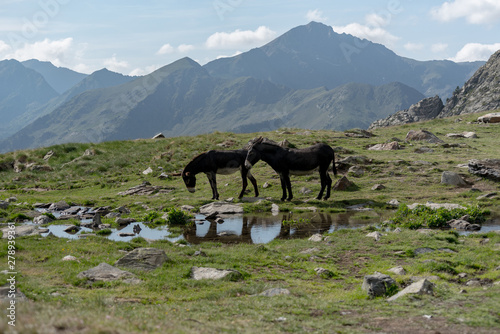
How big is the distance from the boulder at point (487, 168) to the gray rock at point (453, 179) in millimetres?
1401

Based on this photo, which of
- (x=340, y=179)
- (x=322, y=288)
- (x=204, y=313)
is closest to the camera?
(x=204, y=313)

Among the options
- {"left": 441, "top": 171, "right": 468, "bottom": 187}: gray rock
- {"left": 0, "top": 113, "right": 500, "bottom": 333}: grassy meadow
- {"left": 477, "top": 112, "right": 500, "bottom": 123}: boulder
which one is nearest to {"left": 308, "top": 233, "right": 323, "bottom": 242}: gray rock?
{"left": 0, "top": 113, "right": 500, "bottom": 333}: grassy meadow

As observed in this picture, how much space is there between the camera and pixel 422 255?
1441cm

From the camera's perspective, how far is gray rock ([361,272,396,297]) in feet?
33.7

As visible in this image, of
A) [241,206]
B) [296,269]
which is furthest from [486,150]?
[296,269]

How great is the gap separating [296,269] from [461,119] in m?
66.4

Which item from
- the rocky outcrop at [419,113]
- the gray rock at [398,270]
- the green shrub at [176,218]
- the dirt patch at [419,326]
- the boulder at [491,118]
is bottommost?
the gray rock at [398,270]

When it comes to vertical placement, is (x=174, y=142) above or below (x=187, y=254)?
above

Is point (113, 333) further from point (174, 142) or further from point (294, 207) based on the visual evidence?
point (174, 142)

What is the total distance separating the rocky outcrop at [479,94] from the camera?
153 metres

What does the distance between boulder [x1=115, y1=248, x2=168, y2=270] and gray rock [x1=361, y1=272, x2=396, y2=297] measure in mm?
6393

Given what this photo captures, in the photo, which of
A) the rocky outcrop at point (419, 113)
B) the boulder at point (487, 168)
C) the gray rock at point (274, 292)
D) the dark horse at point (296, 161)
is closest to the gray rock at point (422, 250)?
the gray rock at point (274, 292)

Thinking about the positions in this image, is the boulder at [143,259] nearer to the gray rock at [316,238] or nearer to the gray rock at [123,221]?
the gray rock at [316,238]

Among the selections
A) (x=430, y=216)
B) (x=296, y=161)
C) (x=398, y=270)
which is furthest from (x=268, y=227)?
(x=398, y=270)
